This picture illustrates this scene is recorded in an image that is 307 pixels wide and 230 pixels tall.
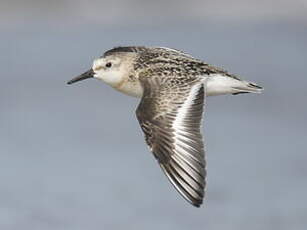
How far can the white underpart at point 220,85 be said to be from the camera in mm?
5488

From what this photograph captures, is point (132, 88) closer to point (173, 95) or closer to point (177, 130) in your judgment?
point (173, 95)

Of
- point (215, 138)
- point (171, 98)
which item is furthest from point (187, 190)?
point (215, 138)

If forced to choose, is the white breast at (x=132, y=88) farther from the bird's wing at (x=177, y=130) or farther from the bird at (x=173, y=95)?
the bird's wing at (x=177, y=130)

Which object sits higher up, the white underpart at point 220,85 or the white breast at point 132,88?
the white underpart at point 220,85

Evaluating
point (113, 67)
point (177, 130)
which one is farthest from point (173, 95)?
point (113, 67)

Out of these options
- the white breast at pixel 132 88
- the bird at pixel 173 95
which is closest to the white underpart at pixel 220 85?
the bird at pixel 173 95

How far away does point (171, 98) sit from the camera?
211 inches

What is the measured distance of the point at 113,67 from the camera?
5.73 meters

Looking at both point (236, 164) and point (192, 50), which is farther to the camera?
point (192, 50)

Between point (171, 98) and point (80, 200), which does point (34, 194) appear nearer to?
point (80, 200)

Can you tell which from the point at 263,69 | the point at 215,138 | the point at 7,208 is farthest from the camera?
the point at 263,69

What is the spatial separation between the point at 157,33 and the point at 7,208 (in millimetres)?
2646

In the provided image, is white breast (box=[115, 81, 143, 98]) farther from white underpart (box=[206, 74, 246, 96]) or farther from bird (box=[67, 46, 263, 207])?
white underpart (box=[206, 74, 246, 96])

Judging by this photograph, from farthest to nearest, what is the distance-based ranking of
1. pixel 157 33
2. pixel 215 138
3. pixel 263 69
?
pixel 157 33, pixel 263 69, pixel 215 138
